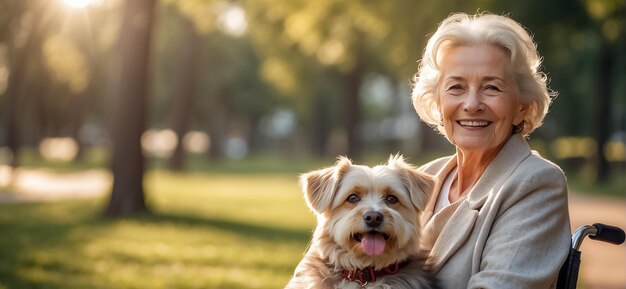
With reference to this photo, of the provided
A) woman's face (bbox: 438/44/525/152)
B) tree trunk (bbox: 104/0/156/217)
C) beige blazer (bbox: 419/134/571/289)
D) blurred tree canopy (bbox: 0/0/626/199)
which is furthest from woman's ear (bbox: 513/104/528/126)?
tree trunk (bbox: 104/0/156/217)

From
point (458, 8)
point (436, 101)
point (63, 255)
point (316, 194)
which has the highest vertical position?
point (458, 8)

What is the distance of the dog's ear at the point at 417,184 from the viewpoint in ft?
14.7

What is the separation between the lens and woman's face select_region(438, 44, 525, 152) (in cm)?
414

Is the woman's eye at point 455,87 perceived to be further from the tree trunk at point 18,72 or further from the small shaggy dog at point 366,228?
the tree trunk at point 18,72

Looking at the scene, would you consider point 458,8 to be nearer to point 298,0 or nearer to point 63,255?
point 298,0

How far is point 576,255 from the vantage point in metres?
3.94

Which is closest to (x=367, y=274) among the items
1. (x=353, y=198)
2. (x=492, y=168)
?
(x=353, y=198)

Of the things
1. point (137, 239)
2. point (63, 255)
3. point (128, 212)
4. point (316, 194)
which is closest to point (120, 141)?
point (128, 212)

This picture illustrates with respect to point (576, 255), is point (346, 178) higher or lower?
A: higher

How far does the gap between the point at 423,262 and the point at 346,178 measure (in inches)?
24.1

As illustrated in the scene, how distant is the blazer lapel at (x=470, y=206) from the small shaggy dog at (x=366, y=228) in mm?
142

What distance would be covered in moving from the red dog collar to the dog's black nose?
9.8 inches

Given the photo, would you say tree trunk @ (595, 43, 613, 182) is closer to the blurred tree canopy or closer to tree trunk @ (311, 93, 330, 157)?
the blurred tree canopy

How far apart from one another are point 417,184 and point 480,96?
625 mm
